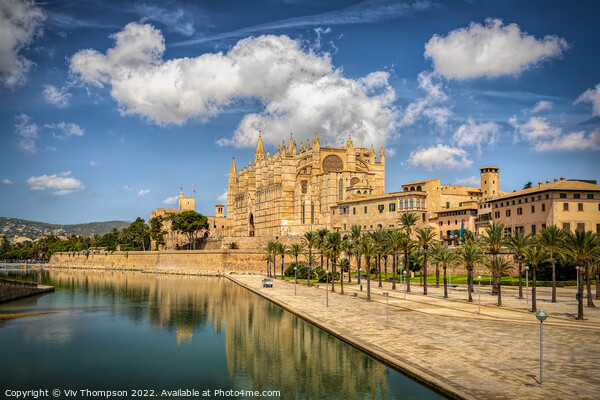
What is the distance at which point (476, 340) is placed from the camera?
2739 centimetres

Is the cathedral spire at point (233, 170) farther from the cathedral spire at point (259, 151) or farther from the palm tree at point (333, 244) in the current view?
the palm tree at point (333, 244)

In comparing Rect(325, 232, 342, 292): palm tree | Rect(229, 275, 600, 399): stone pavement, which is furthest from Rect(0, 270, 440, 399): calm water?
Rect(325, 232, 342, 292): palm tree

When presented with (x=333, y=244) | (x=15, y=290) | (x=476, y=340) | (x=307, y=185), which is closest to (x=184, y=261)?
(x=307, y=185)

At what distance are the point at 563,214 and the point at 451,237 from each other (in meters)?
23.0

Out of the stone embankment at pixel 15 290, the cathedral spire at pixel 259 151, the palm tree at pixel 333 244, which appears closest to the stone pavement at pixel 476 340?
the palm tree at pixel 333 244

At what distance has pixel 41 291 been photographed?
6419 cm

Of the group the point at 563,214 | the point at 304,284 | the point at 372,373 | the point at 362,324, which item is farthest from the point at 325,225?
the point at 372,373

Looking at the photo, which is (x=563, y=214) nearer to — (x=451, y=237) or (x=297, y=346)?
(x=451, y=237)

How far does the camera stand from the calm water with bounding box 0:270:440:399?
22.9 m

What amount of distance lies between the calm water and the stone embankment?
3.46m

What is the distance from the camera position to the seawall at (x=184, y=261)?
98688 millimetres

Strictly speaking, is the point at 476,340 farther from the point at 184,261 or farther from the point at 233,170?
the point at 233,170

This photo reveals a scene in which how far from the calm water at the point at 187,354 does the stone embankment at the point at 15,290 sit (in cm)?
346

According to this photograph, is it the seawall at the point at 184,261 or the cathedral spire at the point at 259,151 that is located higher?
the cathedral spire at the point at 259,151
